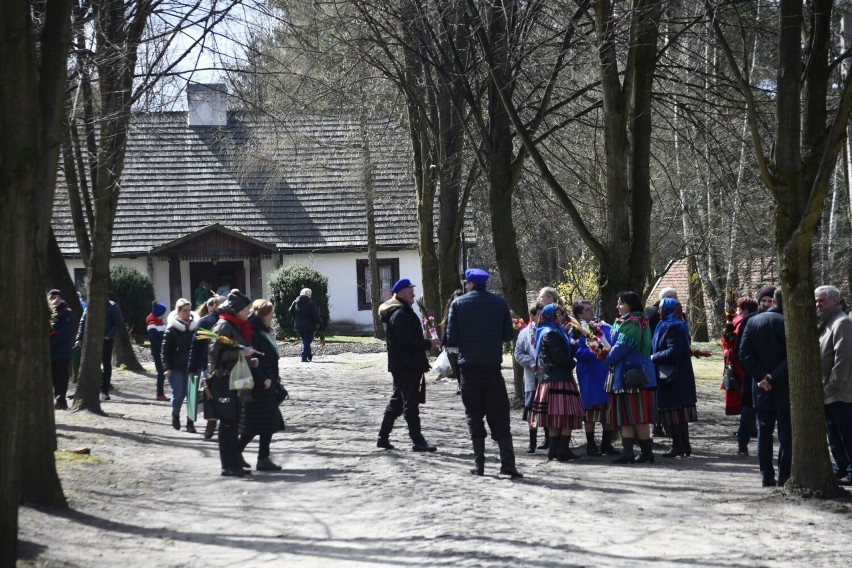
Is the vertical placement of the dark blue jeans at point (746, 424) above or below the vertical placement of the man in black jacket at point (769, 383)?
below

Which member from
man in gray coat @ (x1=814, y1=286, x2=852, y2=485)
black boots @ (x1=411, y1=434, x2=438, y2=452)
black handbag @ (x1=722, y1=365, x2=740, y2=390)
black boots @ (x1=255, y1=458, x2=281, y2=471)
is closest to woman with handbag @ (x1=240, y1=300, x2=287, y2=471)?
black boots @ (x1=255, y1=458, x2=281, y2=471)

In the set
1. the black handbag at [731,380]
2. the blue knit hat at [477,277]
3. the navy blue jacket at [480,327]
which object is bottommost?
the black handbag at [731,380]

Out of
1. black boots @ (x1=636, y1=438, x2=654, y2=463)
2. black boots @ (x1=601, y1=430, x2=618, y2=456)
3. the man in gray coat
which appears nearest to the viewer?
the man in gray coat

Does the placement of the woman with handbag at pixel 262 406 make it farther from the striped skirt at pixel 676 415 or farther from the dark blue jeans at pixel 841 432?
the dark blue jeans at pixel 841 432

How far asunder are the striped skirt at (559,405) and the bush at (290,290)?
24.1m

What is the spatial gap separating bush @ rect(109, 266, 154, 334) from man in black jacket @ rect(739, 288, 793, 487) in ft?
89.4

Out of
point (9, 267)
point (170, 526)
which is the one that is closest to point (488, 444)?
point (170, 526)

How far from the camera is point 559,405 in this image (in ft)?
39.0

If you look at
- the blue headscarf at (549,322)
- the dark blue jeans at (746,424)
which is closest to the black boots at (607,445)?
the dark blue jeans at (746,424)

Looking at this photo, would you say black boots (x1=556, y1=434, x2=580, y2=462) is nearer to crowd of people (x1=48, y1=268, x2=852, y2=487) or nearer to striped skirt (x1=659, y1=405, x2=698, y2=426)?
crowd of people (x1=48, y1=268, x2=852, y2=487)

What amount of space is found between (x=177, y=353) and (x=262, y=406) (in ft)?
13.8

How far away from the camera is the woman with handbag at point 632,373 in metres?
11.9

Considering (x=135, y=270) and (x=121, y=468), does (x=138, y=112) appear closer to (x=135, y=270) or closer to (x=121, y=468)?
(x=121, y=468)

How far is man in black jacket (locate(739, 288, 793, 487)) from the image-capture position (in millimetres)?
10078
